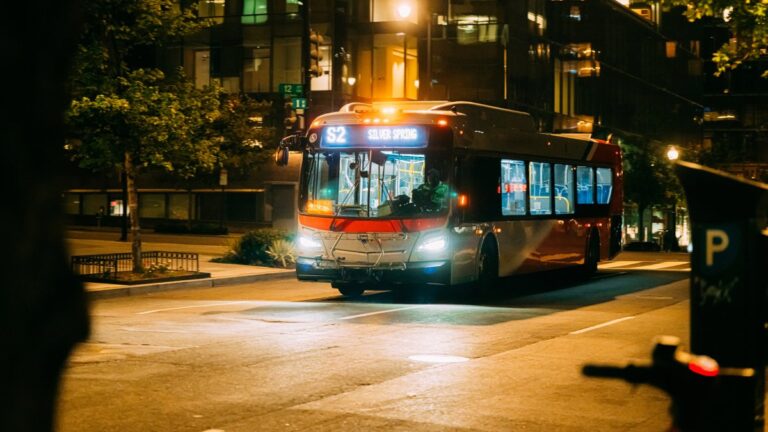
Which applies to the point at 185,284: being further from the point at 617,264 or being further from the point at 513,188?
the point at 617,264

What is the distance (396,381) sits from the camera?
10.6 metres

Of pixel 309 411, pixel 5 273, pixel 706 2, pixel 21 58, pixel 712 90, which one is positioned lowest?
pixel 309 411

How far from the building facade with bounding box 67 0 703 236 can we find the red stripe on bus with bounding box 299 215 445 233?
1233 inches

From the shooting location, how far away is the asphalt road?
893 centimetres

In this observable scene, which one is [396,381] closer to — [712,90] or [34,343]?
[34,343]

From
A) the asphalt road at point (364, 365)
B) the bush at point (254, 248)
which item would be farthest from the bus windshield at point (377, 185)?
the bush at point (254, 248)

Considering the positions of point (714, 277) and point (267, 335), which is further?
point (267, 335)

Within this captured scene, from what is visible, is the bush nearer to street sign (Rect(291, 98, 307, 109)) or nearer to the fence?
the fence

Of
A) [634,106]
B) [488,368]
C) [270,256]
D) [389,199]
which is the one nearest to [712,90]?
[634,106]

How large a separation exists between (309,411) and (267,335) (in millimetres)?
5230

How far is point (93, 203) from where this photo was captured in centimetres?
6216

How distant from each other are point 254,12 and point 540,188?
34.5 metres

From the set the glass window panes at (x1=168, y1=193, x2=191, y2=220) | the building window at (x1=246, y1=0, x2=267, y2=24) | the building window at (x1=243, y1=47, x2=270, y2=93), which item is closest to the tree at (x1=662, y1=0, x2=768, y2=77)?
the building window at (x1=243, y1=47, x2=270, y2=93)

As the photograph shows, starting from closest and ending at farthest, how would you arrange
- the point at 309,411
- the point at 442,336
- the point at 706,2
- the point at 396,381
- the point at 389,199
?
the point at 309,411
the point at 396,381
the point at 442,336
the point at 389,199
the point at 706,2
